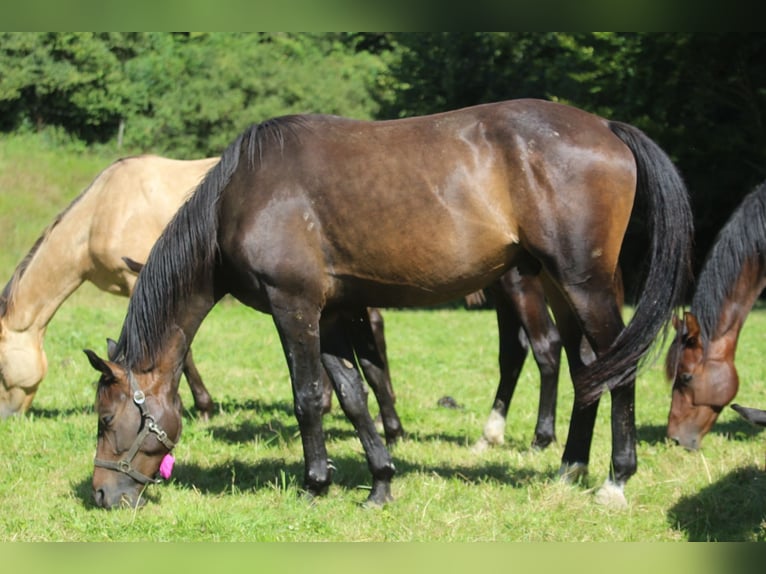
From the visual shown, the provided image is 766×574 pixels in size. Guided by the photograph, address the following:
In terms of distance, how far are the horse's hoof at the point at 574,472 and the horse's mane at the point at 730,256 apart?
1346 mm

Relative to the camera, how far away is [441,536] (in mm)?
4465

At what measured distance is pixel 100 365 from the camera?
4.88 metres

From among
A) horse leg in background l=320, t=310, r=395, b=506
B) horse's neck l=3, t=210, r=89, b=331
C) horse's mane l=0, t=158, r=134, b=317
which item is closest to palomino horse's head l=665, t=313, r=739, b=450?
horse leg in background l=320, t=310, r=395, b=506

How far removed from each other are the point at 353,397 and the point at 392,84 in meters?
15.7

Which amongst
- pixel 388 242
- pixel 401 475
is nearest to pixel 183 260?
pixel 388 242

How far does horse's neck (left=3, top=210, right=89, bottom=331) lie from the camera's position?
288 inches

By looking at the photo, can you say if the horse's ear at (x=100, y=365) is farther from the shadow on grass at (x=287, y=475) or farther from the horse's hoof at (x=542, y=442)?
the horse's hoof at (x=542, y=442)

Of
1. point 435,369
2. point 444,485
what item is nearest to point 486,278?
point 444,485

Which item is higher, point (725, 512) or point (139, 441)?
point (139, 441)

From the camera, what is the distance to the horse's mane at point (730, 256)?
18.6 ft

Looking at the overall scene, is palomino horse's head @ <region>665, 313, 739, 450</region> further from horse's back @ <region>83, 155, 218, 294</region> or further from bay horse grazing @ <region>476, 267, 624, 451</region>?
horse's back @ <region>83, 155, 218, 294</region>

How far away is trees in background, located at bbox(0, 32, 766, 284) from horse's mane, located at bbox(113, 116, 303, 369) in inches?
380

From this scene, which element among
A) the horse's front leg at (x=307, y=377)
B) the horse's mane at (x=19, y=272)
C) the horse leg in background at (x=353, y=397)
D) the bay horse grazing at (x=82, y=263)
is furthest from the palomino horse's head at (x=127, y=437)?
the horse's mane at (x=19, y=272)

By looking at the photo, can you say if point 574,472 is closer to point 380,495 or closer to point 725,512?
point 725,512
